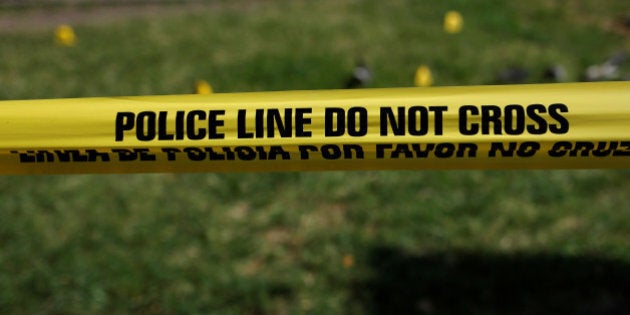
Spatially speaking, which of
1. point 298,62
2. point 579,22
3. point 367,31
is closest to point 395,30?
point 367,31

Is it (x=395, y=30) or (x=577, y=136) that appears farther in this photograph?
(x=395, y=30)

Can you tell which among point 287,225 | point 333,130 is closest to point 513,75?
point 287,225

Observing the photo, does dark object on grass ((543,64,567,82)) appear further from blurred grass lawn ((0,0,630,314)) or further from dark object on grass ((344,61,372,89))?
dark object on grass ((344,61,372,89))

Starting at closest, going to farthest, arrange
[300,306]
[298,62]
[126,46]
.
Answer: [300,306] → [298,62] → [126,46]

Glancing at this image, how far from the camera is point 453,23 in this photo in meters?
6.09

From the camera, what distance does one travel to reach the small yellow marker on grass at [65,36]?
6.08 meters

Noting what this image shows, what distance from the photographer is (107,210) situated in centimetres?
383

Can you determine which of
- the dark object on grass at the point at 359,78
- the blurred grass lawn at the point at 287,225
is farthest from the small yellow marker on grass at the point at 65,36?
the dark object on grass at the point at 359,78

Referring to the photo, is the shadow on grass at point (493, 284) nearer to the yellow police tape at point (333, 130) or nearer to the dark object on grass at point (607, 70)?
the yellow police tape at point (333, 130)

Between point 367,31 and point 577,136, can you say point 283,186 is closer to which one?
point 577,136

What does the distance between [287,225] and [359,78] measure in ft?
6.62

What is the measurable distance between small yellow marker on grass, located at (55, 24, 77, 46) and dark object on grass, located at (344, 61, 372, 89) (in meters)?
3.27

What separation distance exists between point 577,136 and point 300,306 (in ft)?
5.86

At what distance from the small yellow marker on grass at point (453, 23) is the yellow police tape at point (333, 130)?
13.5ft
